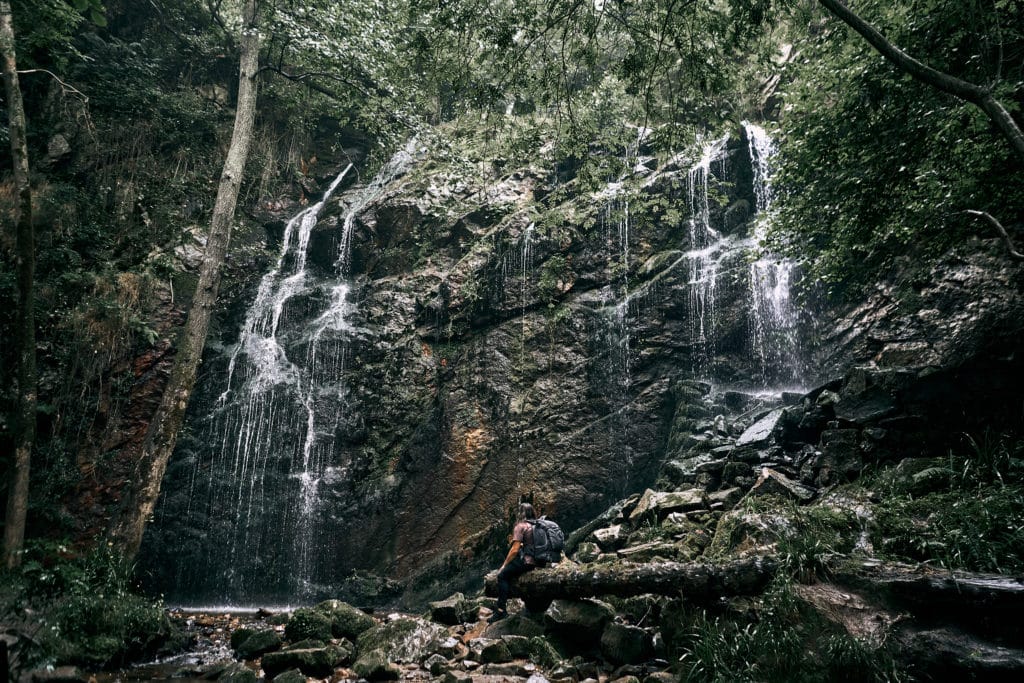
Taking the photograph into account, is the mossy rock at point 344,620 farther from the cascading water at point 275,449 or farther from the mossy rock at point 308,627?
the cascading water at point 275,449

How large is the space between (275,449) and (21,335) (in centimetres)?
662

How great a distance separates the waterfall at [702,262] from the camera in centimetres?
1334

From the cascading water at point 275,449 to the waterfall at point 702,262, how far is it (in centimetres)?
944

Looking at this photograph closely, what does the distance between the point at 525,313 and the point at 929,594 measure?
447 inches

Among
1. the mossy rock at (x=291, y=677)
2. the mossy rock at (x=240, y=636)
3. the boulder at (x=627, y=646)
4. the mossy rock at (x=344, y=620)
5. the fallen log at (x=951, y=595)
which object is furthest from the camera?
the mossy rock at (x=344, y=620)

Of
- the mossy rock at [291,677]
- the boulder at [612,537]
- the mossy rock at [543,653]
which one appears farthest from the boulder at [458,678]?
the boulder at [612,537]

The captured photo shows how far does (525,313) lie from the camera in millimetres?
14641

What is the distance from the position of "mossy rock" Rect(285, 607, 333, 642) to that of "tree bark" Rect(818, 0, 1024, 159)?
351 inches

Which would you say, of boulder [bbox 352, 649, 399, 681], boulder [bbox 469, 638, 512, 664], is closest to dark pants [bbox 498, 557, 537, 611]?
boulder [bbox 469, 638, 512, 664]

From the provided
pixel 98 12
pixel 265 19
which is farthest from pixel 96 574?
pixel 265 19

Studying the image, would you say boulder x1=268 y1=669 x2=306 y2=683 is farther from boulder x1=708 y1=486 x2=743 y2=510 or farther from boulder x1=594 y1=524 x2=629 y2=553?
boulder x1=708 y1=486 x2=743 y2=510

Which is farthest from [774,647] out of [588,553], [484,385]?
[484,385]

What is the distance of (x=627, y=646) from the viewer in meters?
5.38

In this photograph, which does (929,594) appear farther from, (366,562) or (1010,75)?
(366,562)
